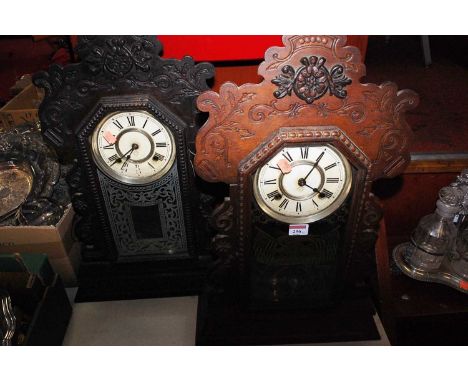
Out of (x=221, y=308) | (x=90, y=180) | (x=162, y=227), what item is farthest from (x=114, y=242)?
(x=221, y=308)

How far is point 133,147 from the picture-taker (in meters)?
1.50

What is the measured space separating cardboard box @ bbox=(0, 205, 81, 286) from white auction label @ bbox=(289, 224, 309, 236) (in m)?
1.09

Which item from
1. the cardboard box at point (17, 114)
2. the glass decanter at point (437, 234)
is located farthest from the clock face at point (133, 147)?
the glass decanter at point (437, 234)

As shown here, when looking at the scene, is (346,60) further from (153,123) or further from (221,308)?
(221,308)

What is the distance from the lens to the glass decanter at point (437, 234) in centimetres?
151

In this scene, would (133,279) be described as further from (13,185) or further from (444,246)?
(444,246)

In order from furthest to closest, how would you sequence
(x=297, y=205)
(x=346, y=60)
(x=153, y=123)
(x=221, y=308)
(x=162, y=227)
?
(x=162, y=227) → (x=221, y=308) → (x=153, y=123) → (x=297, y=205) → (x=346, y=60)

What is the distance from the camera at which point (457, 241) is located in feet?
5.50

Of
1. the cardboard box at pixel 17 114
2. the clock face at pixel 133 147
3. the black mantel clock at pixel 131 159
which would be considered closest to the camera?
the black mantel clock at pixel 131 159

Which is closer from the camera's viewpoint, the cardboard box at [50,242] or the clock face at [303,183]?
the clock face at [303,183]

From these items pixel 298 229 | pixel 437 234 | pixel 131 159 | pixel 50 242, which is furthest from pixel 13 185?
pixel 437 234

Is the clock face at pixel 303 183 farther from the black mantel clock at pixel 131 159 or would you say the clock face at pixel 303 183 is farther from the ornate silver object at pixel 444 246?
the ornate silver object at pixel 444 246

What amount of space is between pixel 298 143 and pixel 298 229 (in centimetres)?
35

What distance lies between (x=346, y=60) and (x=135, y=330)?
4.83 ft
